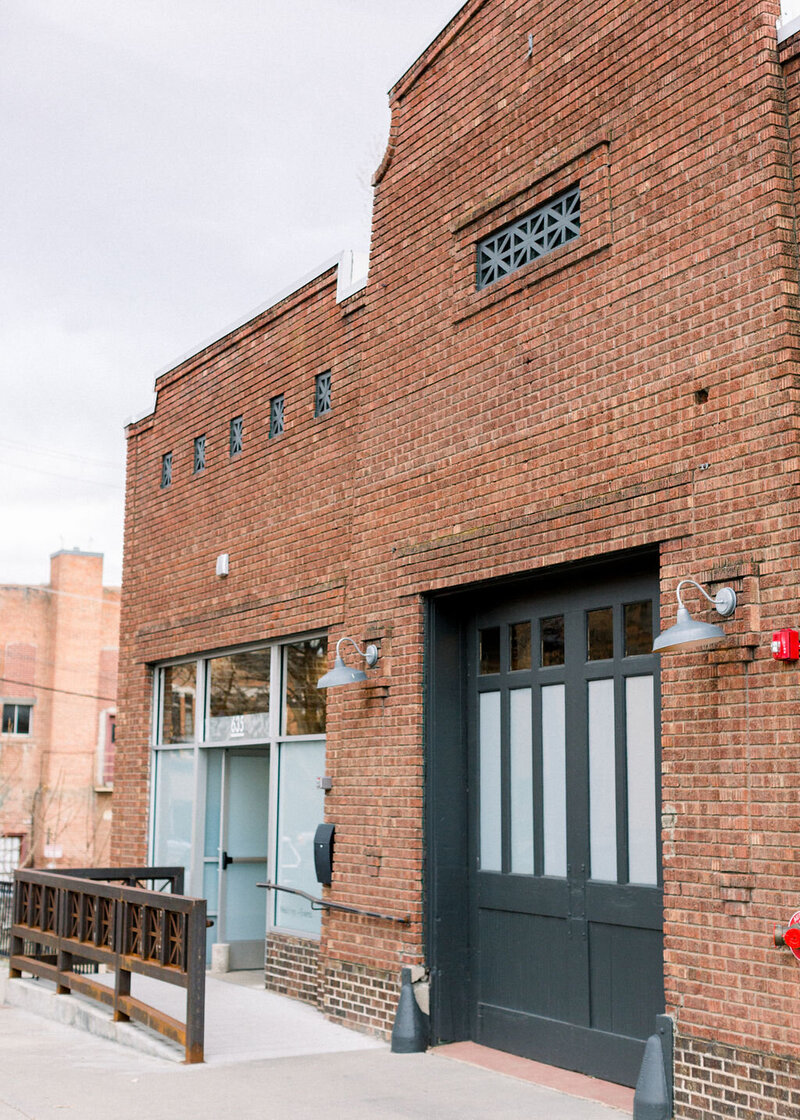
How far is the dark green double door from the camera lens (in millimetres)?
7266

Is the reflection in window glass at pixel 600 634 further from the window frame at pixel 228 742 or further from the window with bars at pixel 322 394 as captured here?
the window with bars at pixel 322 394

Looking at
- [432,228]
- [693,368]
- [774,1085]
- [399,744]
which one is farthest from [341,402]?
[774,1085]

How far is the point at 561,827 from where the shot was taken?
7910 mm

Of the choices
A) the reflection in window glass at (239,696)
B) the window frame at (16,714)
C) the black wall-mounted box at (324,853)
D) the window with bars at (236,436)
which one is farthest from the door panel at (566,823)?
the window frame at (16,714)

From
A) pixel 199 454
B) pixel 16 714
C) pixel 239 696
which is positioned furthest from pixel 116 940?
pixel 16 714

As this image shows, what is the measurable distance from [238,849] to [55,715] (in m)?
28.7

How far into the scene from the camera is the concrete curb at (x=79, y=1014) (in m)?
8.31

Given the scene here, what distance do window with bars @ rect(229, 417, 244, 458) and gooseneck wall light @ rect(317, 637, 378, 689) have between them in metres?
3.63

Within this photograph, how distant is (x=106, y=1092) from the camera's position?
7.20 meters

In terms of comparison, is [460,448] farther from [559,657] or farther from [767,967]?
[767,967]

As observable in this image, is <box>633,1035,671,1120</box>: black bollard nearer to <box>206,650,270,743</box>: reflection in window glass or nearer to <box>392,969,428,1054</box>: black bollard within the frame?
<box>392,969,428,1054</box>: black bollard

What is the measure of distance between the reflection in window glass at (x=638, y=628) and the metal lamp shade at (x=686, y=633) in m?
1.05

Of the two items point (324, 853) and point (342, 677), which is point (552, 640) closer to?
point (342, 677)

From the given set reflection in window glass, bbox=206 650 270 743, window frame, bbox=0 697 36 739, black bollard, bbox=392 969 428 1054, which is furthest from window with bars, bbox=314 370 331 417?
window frame, bbox=0 697 36 739
